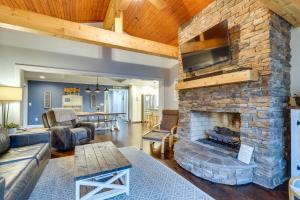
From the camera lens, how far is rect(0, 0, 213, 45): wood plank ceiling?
11.5ft

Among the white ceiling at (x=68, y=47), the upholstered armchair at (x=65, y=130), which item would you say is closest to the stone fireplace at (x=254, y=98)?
the upholstered armchair at (x=65, y=130)

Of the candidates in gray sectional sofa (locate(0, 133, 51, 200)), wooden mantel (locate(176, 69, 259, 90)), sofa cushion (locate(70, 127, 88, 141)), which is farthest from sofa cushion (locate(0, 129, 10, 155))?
wooden mantel (locate(176, 69, 259, 90))

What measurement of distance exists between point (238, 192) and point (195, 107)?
5.59 feet

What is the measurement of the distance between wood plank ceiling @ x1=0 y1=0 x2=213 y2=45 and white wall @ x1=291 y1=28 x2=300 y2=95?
160 centimetres

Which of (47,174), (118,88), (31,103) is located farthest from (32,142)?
(118,88)

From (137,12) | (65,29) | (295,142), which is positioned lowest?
(295,142)

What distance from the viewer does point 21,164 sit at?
6.59ft

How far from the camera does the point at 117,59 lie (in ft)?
17.3

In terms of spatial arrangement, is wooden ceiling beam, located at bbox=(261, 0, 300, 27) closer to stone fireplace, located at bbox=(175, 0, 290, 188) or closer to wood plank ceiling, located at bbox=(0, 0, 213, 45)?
stone fireplace, located at bbox=(175, 0, 290, 188)

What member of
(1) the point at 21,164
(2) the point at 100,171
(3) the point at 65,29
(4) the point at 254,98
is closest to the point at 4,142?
(1) the point at 21,164

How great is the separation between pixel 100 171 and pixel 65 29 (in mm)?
2614

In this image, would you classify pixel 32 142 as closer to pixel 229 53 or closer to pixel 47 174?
pixel 47 174

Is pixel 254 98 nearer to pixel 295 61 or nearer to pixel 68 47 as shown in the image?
pixel 295 61

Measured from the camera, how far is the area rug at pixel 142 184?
6.77 ft
